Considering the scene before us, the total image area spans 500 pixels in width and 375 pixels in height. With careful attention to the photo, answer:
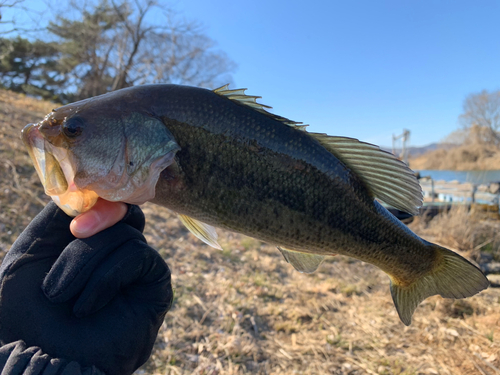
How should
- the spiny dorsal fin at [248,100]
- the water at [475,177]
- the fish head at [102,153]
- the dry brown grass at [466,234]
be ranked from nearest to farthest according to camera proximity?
the fish head at [102,153] → the spiny dorsal fin at [248,100] → the dry brown grass at [466,234] → the water at [475,177]

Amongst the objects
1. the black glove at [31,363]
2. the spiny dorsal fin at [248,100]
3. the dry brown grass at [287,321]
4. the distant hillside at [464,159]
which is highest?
the distant hillside at [464,159]

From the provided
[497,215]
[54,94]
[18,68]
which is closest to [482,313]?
[497,215]

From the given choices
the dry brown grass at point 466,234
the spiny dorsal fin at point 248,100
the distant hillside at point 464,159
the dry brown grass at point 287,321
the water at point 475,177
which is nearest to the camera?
the spiny dorsal fin at point 248,100

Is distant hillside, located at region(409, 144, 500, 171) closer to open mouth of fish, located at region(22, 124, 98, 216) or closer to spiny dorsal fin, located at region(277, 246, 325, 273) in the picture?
spiny dorsal fin, located at region(277, 246, 325, 273)

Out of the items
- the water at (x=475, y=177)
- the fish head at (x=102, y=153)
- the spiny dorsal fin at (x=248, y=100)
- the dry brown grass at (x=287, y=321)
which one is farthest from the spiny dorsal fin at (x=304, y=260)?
the water at (x=475, y=177)

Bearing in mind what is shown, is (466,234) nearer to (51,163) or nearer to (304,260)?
(304,260)

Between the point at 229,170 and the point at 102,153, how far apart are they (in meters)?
0.75

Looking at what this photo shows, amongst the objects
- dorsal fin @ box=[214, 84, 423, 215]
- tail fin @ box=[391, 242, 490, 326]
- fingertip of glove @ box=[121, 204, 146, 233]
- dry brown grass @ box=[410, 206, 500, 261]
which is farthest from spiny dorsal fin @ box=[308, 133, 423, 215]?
dry brown grass @ box=[410, 206, 500, 261]

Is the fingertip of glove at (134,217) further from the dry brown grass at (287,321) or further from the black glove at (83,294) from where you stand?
the dry brown grass at (287,321)

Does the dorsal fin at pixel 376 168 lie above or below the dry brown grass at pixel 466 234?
above

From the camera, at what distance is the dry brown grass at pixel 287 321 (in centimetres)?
371

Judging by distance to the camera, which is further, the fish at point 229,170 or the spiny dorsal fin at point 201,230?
the spiny dorsal fin at point 201,230

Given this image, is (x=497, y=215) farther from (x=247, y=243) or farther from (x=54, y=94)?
(x=54, y=94)

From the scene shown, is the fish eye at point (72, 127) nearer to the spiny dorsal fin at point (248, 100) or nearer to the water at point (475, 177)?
the spiny dorsal fin at point (248, 100)
